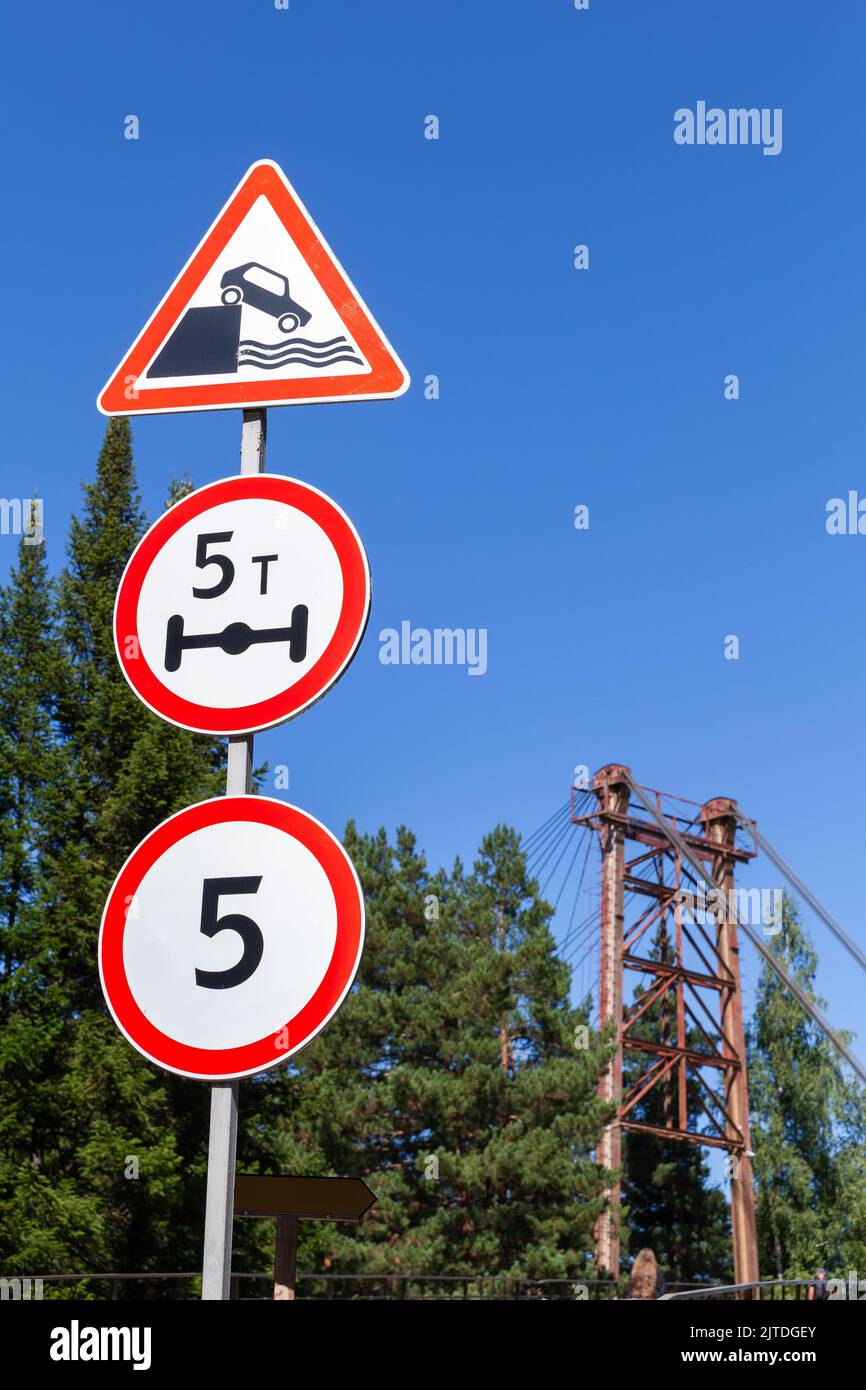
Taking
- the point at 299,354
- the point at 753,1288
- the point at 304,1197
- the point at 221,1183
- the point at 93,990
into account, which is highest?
the point at 93,990

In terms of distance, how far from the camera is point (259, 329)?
11.9 ft

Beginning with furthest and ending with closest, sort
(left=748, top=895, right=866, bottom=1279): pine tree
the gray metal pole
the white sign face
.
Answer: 1. (left=748, top=895, right=866, bottom=1279): pine tree
2. the white sign face
3. the gray metal pole

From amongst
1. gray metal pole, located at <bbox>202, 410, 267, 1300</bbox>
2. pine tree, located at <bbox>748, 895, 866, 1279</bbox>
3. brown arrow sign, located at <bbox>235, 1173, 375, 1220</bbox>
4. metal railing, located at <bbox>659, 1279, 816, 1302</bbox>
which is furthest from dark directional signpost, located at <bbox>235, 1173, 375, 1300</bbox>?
pine tree, located at <bbox>748, 895, 866, 1279</bbox>

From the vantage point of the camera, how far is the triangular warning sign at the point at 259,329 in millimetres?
3555

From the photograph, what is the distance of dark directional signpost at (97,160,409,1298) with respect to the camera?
289cm

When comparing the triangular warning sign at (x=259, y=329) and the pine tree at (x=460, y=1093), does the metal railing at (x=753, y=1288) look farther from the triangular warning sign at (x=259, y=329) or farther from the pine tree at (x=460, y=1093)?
the pine tree at (x=460, y=1093)

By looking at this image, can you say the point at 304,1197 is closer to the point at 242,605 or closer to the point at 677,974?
the point at 242,605

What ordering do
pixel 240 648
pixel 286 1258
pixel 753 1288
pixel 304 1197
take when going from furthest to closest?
1. pixel 753 1288
2. pixel 286 1258
3. pixel 304 1197
4. pixel 240 648

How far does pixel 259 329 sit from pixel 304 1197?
5.82m

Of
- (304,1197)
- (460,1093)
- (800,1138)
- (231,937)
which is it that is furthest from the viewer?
(800,1138)

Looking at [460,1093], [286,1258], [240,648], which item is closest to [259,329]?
[240,648]

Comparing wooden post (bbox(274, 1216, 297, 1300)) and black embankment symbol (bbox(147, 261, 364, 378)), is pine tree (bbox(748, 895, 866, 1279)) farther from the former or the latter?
black embankment symbol (bbox(147, 261, 364, 378))

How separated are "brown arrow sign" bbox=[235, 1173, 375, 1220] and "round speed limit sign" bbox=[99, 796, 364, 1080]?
5.15 metres
